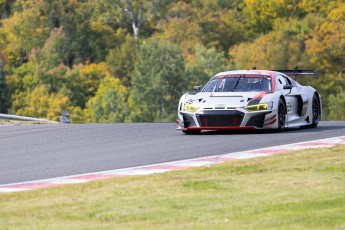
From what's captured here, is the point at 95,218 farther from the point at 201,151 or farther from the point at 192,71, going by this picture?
the point at 192,71

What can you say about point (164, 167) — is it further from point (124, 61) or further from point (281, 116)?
point (124, 61)

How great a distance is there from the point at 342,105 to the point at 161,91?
1243 cm

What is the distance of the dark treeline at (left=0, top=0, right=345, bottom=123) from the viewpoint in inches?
3536

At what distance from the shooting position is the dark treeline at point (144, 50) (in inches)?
3536

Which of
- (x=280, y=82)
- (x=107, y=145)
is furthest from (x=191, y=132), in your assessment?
(x=107, y=145)

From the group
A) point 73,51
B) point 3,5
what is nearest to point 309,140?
point 73,51

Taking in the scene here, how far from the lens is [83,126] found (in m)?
25.2

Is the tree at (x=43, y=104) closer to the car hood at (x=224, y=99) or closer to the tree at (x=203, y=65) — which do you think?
the tree at (x=203, y=65)

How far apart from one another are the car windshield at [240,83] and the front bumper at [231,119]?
0.87 meters

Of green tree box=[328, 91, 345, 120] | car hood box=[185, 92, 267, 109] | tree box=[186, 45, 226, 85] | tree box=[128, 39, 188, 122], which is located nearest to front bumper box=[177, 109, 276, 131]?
car hood box=[185, 92, 267, 109]

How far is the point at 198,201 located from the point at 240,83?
1016cm

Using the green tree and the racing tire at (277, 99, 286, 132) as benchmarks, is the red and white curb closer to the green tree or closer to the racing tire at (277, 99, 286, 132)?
the racing tire at (277, 99, 286, 132)

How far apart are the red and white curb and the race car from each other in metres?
2.14

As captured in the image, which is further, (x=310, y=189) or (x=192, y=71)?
(x=192, y=71)
